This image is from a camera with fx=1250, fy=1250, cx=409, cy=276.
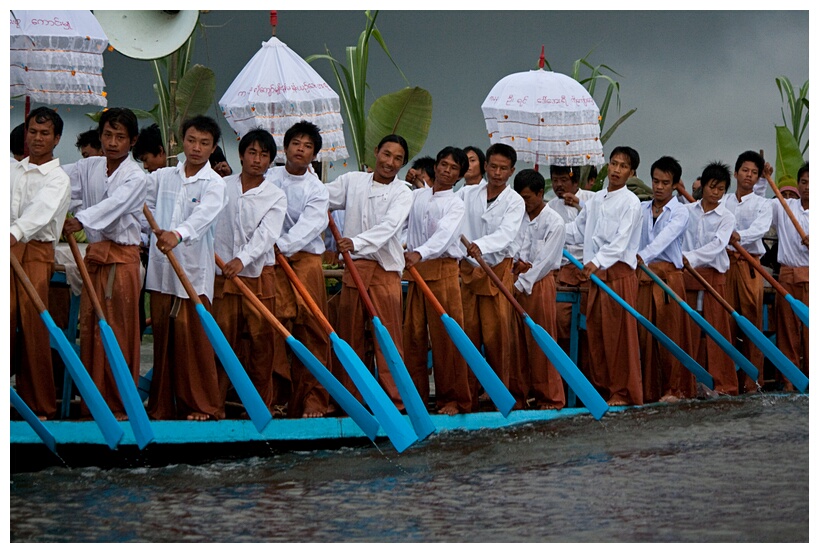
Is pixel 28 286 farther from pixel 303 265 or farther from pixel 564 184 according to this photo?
pixel 564 184

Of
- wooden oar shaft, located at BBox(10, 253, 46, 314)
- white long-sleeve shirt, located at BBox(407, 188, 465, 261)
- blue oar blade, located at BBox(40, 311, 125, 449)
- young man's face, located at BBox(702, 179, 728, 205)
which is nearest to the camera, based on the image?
blue oar blade, located at BBox(40, 311, 125, 449)

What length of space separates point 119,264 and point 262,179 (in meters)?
0.89

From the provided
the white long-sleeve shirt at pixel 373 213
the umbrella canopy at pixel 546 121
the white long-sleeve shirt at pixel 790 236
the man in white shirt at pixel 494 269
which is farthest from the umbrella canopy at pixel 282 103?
the white long-sleeve shirt at pixel 790 236

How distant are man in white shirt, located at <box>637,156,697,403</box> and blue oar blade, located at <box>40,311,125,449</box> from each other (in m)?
Answer: 3.78

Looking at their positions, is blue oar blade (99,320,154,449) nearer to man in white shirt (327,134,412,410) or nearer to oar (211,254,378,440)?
oar (211,254,378,440)

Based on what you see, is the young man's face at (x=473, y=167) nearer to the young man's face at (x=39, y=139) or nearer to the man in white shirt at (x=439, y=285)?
the man in white shirt at (x=439, y=285)

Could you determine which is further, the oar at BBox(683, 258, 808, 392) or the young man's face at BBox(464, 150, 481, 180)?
the young man's face at BBox(464, 150, 481, 180)

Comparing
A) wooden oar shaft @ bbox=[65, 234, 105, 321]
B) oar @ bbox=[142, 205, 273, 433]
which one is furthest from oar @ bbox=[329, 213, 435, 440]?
wooden oar shaft @ bbox=[65, 234, 105, 321]

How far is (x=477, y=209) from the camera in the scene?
285 inches

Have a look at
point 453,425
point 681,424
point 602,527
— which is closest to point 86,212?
point 453,425

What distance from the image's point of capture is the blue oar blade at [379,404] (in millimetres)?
5586

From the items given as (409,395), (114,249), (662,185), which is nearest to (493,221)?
(662,185)

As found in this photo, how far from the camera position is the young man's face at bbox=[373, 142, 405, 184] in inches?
261

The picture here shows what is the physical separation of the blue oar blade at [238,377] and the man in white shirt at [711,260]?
142 inches
